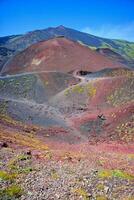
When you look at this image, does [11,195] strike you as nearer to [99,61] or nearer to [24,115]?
[24,115]

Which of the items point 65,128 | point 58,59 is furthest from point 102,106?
point 58,59

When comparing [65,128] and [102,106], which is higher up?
[102,106]

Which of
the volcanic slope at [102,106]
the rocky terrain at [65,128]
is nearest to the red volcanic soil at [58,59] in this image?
the rocky terrain at [65,128]

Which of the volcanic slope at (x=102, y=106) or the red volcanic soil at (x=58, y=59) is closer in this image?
the volcanic slope at (x=102, y=106)

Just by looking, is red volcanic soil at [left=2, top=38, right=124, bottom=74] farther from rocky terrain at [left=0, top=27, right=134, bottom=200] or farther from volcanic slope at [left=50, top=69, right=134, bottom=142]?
volcanic slope at [left=50, top=69, right=134, bottom=142]

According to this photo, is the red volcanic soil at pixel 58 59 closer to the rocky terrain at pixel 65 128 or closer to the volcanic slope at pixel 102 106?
the rocky terrain at pixel 65 128

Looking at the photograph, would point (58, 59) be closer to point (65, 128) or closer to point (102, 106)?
point (102, 106)

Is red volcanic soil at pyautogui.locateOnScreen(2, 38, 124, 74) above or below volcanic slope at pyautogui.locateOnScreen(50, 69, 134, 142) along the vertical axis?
above

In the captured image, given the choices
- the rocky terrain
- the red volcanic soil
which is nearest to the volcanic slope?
the rocky terrain
